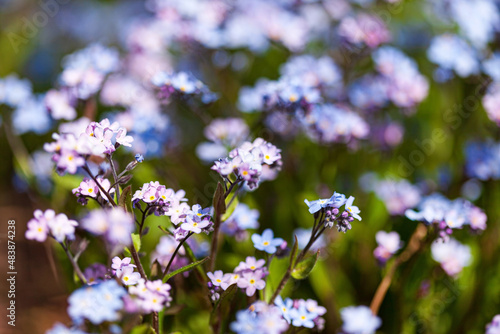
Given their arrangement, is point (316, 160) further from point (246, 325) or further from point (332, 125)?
point (246, 325)

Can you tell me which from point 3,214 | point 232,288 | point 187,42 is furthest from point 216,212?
point 3,214

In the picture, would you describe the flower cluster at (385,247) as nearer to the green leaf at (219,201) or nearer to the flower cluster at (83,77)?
the green leaf at (219,201)

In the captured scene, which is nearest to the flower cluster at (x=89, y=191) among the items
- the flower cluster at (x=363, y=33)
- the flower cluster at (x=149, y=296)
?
the flower cluster at (x=149, y=296)

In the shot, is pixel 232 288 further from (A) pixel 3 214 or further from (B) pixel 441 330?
(A) pixel 3 214

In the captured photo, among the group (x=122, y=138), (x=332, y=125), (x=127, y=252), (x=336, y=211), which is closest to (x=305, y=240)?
(x=332, y=125)

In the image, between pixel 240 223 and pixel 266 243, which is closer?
pixel 266 243

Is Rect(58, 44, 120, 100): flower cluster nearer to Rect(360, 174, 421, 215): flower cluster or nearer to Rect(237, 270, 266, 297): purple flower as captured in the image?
Rect(237, 270, 266, 297): purple flower
